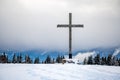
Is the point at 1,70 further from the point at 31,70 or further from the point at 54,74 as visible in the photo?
the point at 54,74

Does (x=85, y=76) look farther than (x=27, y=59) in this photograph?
No

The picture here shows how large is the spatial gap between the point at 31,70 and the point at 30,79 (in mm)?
578

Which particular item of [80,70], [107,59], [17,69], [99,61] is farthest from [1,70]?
[99,61]

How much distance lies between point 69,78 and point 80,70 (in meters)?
0.71

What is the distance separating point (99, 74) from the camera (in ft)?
16.0

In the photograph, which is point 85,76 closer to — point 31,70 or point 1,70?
point 31,70

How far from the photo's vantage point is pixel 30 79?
4.33 m

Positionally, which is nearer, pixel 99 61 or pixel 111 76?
pixel 111 76

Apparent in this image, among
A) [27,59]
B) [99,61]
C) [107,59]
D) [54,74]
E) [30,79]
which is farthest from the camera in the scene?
[27,59]

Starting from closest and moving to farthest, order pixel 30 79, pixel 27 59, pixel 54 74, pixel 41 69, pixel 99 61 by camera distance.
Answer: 1. pixel 30 79
2. pixel 54 74
3. pixel 41 69
4. pixel 99 61
5. pixel 27 59

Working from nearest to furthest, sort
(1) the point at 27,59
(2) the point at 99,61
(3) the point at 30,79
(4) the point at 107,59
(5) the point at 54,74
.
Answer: (3) the point at 30,79 → (5) the point at 54,74 → (4) the point at 107,59 → (2) the point at 99,61 → (1) the point at 27,59

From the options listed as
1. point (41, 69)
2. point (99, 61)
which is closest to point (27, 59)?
point (99, 61)

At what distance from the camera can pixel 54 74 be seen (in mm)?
4684

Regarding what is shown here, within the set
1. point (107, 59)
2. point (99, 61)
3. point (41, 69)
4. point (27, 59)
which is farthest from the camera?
point (27, 59)
